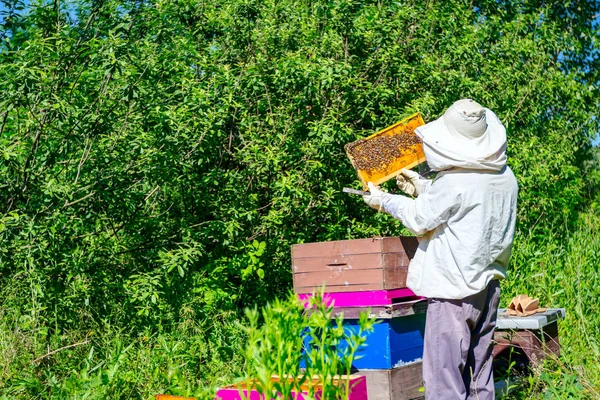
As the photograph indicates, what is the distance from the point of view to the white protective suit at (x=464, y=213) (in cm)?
338

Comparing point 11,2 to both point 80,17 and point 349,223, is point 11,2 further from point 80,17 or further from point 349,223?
point 349,223

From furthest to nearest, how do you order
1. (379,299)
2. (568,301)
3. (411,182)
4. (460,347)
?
(568,301), (411,182), (379,299), (460,347)

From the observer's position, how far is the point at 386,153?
4254 mm

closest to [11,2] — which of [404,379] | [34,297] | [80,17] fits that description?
[80,17]

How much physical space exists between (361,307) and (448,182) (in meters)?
0.91

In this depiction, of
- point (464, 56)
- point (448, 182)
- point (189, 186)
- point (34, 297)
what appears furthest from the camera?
point (464, 56)

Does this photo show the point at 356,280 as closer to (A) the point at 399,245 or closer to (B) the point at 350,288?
(B) the point at 350,288

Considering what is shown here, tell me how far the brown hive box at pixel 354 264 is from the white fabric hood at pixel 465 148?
625 mm

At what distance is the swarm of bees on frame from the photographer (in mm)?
4207

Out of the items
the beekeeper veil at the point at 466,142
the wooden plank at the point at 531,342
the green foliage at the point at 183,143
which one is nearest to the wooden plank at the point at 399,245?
the beekeeper veil at the point at 466,142

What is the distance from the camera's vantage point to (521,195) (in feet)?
27.8

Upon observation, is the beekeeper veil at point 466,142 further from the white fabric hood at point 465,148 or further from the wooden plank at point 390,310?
the wooden plank at point 390,310

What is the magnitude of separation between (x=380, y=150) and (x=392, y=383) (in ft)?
4.71

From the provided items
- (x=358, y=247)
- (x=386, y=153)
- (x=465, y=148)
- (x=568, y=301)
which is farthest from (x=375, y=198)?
(x=568, y=301)
